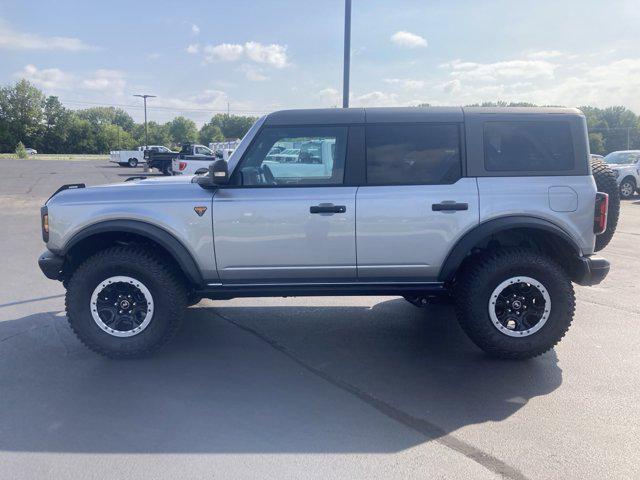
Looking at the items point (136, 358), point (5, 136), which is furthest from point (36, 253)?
point (5, 136)

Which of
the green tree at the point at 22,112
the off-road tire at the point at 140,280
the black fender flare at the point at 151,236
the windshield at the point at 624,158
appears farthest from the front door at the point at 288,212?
the green tree at the point at 22,112

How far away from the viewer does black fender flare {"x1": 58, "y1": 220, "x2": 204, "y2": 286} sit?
4.65m

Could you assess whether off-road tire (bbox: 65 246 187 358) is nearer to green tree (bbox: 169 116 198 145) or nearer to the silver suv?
the silver suv

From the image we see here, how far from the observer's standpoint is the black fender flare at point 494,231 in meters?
4.59

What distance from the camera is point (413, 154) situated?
474 cm

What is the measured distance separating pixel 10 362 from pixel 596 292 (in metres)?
6.50

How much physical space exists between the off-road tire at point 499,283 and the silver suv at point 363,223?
1 cm

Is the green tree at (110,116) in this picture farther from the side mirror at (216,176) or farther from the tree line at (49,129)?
the side mirror at (216,176)

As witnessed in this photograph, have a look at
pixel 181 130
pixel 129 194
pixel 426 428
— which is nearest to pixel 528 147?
pixel 426 428

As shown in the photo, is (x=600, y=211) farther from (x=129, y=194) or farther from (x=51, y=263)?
(x=51, y=263)

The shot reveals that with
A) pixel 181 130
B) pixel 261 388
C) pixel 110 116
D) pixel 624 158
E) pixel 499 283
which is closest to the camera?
pixel 261 388

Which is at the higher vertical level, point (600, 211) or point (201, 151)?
point (201, 151)

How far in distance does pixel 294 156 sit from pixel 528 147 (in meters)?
1.97

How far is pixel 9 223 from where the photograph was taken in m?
12.8
